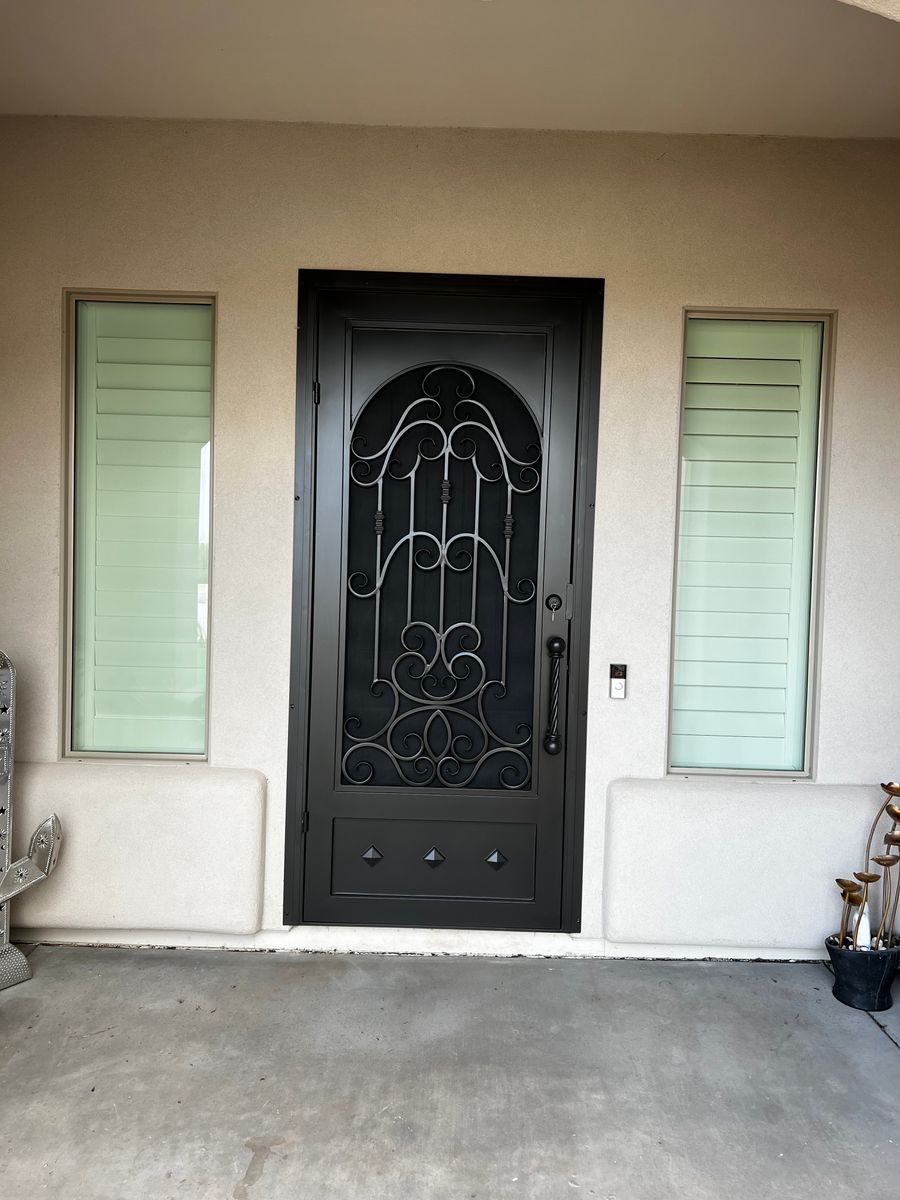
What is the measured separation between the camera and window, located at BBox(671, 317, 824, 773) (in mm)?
3289

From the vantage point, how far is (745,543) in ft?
10.9

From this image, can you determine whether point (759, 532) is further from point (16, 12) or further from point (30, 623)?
point (16, 12)

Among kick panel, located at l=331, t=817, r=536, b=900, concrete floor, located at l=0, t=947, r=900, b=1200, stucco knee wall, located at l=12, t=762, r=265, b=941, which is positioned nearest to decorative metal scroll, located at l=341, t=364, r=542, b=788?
kick panel, located at l=331, t=817, r=536, b=900

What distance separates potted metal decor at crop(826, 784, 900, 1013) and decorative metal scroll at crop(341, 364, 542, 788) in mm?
1208

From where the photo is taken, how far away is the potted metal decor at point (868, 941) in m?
2.96

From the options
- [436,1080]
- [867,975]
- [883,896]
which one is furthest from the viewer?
[883,896]

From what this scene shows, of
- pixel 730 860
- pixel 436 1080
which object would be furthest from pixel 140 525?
pixel 730 860

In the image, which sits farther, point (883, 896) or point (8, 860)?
point (883, 896)

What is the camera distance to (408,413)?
3.24m

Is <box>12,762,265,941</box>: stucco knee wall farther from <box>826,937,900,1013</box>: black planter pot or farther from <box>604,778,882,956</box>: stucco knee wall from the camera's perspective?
<box>826,937,900,1013</box>: black planter pot

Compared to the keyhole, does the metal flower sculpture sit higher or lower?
lower

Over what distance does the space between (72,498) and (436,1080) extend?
238 cm

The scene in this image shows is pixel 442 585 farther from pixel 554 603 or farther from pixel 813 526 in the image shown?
pixel 813 526

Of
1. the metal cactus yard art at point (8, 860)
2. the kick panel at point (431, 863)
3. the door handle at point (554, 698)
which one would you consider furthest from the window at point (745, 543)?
the metal cactus yard art at point (8, 860)
